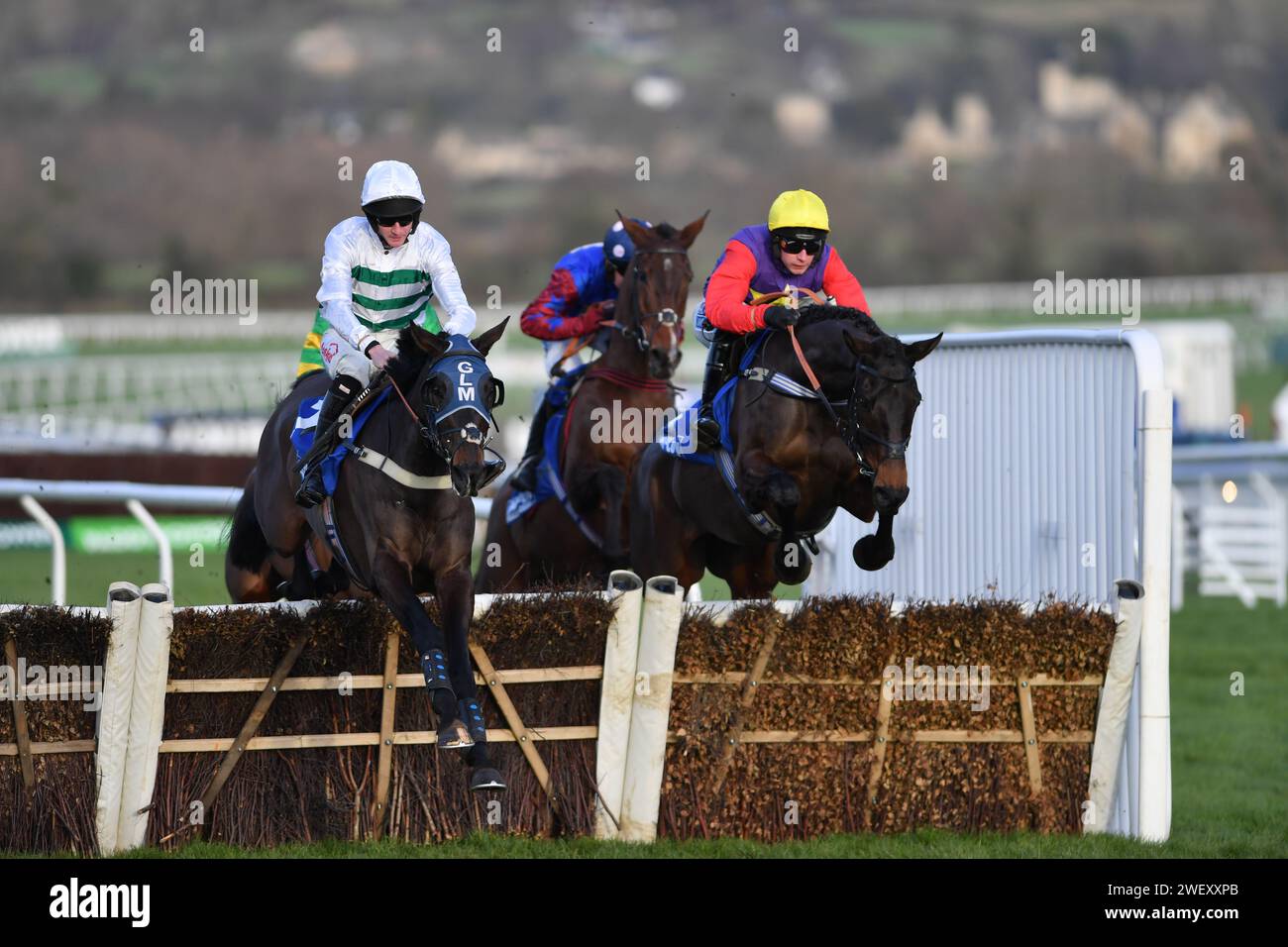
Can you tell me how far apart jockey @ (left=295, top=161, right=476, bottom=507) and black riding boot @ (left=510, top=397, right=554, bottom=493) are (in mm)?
2032

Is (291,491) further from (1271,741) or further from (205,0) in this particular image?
(205,0)

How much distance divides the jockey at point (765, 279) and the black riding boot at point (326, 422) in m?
1.41

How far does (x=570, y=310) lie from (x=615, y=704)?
11.0 feet

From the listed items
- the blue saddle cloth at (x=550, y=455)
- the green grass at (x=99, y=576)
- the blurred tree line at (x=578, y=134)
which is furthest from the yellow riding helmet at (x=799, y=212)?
the blurred tree line at (x=578, y=134)

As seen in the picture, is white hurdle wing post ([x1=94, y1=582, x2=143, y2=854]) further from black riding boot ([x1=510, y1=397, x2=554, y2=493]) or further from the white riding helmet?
black riding boot ([x1=510, y1=397, x2=554, y2=493])

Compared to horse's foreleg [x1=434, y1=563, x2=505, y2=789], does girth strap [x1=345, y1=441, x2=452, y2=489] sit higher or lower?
higher

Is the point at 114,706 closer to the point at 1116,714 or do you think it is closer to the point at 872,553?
the point at 872,553

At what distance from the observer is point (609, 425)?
8867 millimetres

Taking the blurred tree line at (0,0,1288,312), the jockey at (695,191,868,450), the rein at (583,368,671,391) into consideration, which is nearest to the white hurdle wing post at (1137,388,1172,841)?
the jockey at (695,191,868,450)

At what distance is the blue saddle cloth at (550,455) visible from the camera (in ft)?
30.0

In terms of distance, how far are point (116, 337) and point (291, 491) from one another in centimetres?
3640

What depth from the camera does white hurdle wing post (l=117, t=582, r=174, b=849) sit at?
19.8 ft

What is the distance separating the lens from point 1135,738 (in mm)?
7004

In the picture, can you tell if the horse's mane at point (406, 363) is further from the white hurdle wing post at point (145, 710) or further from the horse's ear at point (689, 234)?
the horse's ear at point (689, 234)
